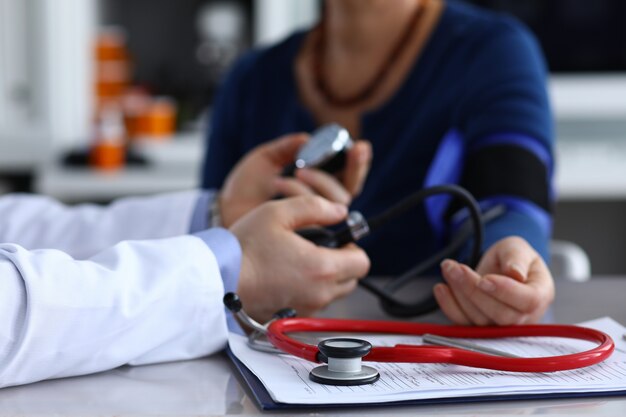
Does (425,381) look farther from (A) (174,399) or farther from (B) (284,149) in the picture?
(B) (284,149)

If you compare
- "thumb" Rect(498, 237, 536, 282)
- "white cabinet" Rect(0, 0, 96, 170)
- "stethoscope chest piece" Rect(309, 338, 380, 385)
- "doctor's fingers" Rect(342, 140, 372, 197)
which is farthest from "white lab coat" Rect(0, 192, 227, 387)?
"white cabinet" Rect(0, 0, 96, 170)

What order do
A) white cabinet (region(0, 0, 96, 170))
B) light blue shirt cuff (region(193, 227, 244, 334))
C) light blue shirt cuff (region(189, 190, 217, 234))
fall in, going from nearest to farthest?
light blue shirt cuff (region(193, 227, 244, 334)) → light blue shirt cuff (region(189, 190, 217, 234)) → white cabinet (region(0, 0, 96, 170))

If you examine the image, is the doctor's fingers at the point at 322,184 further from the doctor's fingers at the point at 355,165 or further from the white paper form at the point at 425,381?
the white paper form at the point at 425,381

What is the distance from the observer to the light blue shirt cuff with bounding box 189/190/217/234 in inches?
33.5

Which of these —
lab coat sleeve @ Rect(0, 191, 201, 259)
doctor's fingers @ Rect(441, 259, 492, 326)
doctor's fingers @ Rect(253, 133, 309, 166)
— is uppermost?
doctor's fingers @ Rect(253, 133, 309, 166)

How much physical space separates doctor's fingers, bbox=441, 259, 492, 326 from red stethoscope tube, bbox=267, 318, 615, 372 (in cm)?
2

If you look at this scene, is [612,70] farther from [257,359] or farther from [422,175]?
[257,359]

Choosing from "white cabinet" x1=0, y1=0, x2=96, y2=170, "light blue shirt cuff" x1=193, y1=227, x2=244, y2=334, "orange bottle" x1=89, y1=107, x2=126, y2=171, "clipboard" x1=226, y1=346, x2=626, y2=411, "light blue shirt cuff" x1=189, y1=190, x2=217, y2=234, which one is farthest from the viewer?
"white cabinet" x1=0, y1=0, x2=96, y2=170

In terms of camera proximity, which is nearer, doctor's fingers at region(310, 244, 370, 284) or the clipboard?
the clipboard

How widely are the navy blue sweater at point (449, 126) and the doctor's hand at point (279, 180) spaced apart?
122mm

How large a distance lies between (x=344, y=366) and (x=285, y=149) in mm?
461

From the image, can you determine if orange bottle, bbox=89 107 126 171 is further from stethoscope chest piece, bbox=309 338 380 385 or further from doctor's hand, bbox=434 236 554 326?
stethoscope chest piece, bbox=309 338 380 385

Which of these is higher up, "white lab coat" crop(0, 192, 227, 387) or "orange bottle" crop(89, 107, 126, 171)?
"white lab coat" crop(0, 192, 227, 387)

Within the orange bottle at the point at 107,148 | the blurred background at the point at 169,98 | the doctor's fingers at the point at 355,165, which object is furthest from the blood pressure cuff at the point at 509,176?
the orange bottle at the point at 107,148
